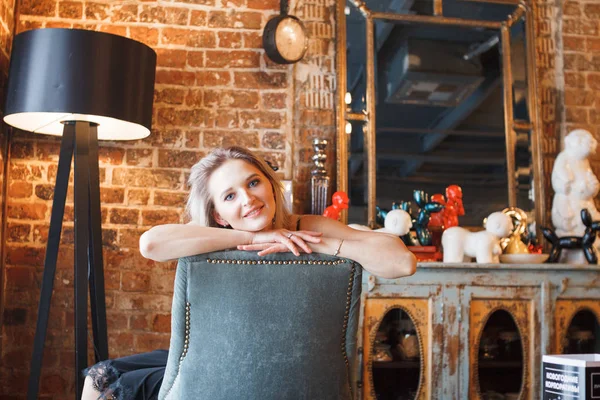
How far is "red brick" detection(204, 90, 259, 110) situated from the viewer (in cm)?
357

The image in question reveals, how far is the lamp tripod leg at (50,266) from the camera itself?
9.36 feet

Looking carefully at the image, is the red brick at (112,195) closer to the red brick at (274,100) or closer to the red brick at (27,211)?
the red brick at (27,211)

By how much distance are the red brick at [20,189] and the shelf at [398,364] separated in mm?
1994

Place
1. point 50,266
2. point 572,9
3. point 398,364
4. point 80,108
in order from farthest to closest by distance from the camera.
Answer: point 572,9 → point 398,364 → point 50,266 → point 80,108

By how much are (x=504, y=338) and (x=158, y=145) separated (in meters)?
2.08

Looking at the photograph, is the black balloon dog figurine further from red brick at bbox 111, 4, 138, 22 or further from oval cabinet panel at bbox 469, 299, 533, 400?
red brick at bbox 111, 4, 138, 22

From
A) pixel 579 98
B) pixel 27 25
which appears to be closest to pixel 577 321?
pixel 579 98

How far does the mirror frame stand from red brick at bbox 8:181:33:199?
1.65m

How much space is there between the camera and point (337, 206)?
10.9 ft

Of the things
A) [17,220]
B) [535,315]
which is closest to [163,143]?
[17,220]

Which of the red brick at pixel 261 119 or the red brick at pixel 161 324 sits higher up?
the red brick at pixel 261 119

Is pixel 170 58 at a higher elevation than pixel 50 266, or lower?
higher

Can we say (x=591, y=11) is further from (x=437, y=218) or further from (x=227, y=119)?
(x=227, y=119)

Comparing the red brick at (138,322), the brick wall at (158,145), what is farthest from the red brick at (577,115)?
the red brick at (138,322)
